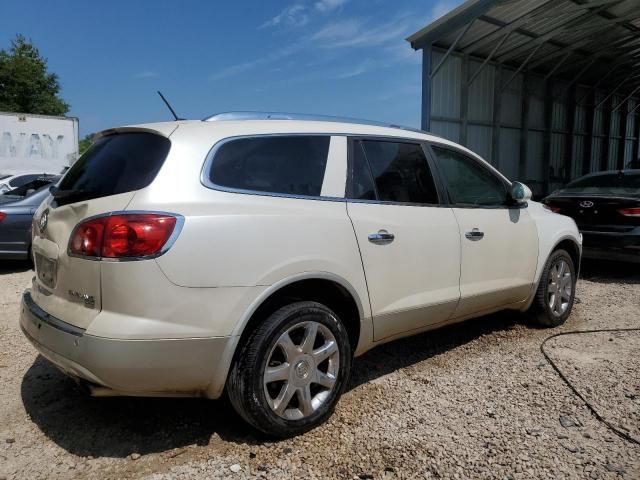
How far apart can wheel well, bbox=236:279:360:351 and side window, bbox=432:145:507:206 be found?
1.24m

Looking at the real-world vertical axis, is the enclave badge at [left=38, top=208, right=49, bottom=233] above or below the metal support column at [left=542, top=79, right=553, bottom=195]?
below

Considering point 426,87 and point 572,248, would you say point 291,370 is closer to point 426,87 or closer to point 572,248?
point 572,248

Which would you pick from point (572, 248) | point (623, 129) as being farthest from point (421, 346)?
point (623, 129)

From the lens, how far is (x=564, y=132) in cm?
2102

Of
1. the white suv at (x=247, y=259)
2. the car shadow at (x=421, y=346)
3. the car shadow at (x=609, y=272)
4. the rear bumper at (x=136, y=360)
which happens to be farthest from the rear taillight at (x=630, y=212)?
the rear bumper at (x=136, y=360)

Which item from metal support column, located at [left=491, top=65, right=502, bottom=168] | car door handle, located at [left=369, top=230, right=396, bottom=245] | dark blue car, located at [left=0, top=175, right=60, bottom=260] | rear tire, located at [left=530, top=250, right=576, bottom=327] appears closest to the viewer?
car door handle, located at [left=369, top=230, right=396, bottom=245]

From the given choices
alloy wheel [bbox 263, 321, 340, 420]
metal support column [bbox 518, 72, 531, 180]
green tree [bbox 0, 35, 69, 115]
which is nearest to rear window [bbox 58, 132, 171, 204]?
alloy wheel [bbox 263, 321, 340, 420]

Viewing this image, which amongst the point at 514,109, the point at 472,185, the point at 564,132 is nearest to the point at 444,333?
the point at 472,185

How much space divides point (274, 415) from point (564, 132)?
21.7m

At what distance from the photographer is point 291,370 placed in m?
2.70

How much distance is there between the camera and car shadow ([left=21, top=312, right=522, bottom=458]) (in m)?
2.73

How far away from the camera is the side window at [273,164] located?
262 cm

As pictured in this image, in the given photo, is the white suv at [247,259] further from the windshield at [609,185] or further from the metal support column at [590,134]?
the metal support column at [590,134]

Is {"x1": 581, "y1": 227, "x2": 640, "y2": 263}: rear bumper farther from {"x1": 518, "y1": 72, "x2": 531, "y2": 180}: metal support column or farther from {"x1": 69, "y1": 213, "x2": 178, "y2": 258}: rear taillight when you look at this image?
{"x1": 518, "y1": 72, "x2": 531, "y2": 180}: metal support column
